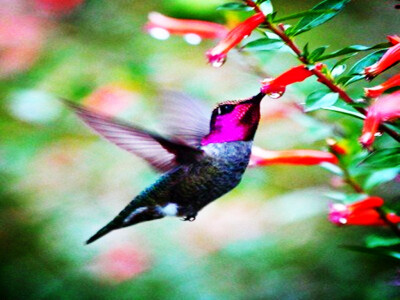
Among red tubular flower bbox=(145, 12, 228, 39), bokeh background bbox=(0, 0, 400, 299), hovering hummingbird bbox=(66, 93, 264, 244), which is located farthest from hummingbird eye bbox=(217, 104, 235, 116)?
bokeh background bbox=(0, 0, 400, 299)

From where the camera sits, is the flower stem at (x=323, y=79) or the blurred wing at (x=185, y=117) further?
the blurred wing at (x=185, y=117)

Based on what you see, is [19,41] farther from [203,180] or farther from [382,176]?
[382,176]

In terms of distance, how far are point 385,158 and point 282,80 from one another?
8.7 inches

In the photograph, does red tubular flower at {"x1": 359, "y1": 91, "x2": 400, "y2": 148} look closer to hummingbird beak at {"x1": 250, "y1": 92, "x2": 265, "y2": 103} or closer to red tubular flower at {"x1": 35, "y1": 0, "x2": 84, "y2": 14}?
hummingbird beak at {"x1": 250, "y1": 92, "x2": 265, "y2": 103}

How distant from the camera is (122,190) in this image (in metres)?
2.86

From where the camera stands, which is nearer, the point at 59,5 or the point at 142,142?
the point at 142,142

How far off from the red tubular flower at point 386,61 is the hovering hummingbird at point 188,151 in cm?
19

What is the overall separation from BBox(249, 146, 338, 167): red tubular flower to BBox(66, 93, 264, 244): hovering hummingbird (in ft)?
0.69

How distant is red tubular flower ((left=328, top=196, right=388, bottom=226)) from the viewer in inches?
47.3

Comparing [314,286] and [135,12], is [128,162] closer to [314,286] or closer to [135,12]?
[135,12]

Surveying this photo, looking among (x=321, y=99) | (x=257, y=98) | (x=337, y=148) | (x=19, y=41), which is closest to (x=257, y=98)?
(x=257, y=98)

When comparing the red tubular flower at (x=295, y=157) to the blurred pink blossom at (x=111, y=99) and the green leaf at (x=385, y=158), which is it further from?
the blurred pink blossom at (x=111, y=99)

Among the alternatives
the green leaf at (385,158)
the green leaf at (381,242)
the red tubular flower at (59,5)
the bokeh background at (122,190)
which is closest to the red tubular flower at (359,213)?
the green leaf at (381,242)

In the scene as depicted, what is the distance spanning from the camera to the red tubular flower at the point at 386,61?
93 cm
